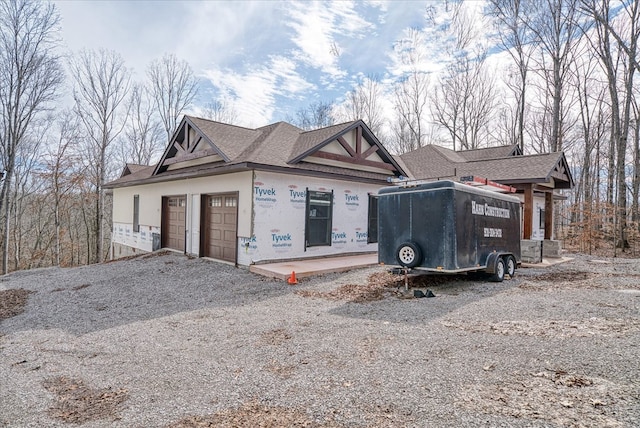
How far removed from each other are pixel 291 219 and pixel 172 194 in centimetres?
590

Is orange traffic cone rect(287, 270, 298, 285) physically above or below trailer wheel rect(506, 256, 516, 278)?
below

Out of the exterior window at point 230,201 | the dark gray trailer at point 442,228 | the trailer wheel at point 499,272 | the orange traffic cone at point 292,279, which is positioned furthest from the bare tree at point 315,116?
the orange traffic cone at point 292,279

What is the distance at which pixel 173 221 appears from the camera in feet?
46.6

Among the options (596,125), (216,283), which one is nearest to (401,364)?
(216,283)

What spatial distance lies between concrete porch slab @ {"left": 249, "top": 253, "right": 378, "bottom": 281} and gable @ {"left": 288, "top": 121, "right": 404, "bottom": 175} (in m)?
3.10

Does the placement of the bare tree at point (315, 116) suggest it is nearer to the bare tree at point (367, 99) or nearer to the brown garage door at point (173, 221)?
the bare tree at point (367, 99)

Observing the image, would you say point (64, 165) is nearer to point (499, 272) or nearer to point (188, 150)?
point (188, 150)

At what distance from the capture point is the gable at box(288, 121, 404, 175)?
11.6 meters

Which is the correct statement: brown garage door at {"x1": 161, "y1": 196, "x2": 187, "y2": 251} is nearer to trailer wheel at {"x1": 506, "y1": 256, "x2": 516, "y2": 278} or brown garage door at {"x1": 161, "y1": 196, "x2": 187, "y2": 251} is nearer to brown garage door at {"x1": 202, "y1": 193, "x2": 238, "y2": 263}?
brown garage door at {"x1": 202, "y1": 193, "x2": 238, "y2": 263}

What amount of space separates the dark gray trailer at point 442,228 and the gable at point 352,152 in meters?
3.53

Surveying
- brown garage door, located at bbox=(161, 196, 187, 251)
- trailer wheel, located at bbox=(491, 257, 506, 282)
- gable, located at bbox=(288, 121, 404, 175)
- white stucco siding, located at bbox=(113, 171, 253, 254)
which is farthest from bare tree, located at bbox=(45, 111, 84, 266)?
trailer wheel, located at bbox=(491, 257, 506, 282)

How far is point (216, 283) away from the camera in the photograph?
9.16m

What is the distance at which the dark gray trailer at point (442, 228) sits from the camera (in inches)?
301

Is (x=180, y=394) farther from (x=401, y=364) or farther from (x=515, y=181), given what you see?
(x=515, y=181)
